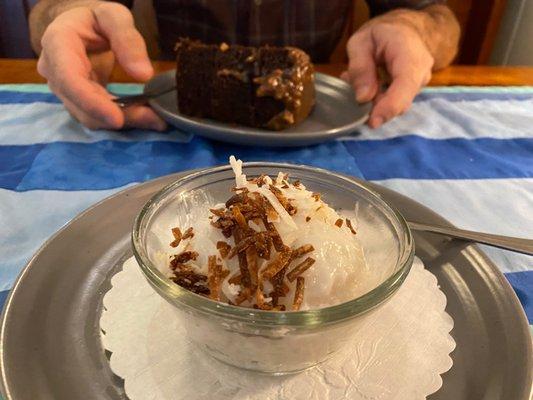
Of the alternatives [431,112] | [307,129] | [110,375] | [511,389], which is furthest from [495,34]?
[110,375]

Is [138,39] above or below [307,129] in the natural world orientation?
above

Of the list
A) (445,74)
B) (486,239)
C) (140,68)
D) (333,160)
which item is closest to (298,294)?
(486,239)

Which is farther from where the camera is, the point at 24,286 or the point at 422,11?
the point at 422,11

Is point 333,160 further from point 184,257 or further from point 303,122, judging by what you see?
point 184,257

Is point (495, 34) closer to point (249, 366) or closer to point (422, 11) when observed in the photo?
point (422, 11)

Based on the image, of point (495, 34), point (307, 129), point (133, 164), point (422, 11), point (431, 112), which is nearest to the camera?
point (133, 164)

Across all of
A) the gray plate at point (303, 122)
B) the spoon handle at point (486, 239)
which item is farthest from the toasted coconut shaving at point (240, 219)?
the gray plate at point (303, 122)
